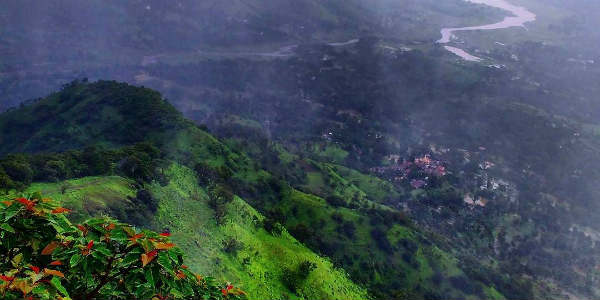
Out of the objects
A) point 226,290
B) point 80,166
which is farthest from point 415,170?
point 226,290

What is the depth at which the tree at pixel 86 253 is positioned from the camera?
817 cm


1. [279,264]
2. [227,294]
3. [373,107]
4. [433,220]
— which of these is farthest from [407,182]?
[227,294]

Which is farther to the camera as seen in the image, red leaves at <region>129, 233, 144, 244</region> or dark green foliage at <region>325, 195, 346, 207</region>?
dark green foliage at <region>325, 195, 346, 207</region>

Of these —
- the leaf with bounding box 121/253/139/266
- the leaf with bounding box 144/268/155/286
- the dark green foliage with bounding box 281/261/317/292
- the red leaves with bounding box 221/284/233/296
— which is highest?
the leaf with bounding box 121/253/139/266

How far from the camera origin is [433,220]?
120062mm

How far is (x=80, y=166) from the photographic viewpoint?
4406 cm

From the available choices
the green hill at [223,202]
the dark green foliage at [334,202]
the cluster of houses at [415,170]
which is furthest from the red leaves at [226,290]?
the cluster of houses at [415,170]

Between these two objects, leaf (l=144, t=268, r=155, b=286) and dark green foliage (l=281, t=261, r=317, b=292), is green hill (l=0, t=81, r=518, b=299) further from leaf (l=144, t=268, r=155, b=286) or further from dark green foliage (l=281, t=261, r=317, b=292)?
leaf (l=144, t=268, r=155, b=286)

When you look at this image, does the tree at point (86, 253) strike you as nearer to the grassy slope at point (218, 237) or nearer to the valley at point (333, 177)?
the valley at point (333, 177)

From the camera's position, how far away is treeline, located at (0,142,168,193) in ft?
121

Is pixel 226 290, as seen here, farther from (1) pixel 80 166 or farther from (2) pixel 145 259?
(1) pixel 80 166

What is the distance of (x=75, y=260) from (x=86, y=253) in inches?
9.1

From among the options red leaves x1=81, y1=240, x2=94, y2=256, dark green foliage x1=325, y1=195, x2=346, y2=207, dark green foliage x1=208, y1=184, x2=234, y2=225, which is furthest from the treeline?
dark green foliage x1=325, y1=195, x2=346, y2=207

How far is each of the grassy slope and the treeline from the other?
1.44 meters
